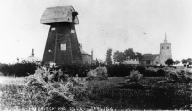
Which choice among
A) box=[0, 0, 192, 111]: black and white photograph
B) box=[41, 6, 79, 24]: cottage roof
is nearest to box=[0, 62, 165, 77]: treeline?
box=[0, 0, 192, 111]: black and white photograph

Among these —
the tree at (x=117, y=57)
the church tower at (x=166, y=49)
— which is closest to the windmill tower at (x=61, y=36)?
the tree at (x=117, y=57)

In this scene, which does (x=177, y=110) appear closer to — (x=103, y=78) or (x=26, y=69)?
(x=103, y=78)

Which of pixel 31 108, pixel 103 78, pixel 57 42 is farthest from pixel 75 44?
pixel 31 108

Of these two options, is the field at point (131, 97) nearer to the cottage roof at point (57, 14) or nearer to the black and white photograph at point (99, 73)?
the black and white photograph at point (99, 73)

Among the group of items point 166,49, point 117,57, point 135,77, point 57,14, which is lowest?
point 135,77

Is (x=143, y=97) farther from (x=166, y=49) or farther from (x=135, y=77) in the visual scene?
(x=166, y=49)

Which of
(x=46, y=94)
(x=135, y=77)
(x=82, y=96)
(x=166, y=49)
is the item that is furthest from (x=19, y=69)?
(x=166, y=49)

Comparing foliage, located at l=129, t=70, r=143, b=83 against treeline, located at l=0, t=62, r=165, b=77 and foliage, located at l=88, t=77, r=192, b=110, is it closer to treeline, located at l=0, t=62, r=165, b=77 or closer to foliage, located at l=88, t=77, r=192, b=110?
foliage, located at l=88, t=77, r=192, b=110

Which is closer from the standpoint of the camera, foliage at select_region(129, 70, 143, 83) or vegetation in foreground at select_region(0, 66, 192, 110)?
vegetation in foreground at select_region(0, 66, 192, 110)
